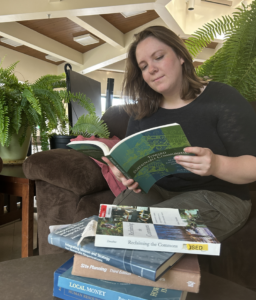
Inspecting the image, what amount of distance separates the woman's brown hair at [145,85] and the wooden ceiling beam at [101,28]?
3.41 metres

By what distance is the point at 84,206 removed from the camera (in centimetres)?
107

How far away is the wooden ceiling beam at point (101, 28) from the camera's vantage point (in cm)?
427

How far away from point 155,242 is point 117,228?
7 cm

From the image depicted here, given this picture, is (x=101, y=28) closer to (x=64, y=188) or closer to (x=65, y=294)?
(x=64, y=188)

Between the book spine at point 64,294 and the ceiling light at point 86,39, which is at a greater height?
the ceiling light at point 86,39

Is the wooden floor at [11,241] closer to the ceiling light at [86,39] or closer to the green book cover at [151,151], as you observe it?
the green book cover at [151,151]

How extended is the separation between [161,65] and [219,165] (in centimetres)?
46

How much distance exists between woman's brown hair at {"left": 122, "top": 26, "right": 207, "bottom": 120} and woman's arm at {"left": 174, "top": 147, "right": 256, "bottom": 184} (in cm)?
34

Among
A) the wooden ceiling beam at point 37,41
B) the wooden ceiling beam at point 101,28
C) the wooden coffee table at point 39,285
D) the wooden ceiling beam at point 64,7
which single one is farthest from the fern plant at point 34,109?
the wooden ceiling beam at point 37,41

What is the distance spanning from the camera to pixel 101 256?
386 millimetres

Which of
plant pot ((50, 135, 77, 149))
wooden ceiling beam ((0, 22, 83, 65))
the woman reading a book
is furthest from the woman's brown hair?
wooden ceiling beam ((0, 22, 83, 65))

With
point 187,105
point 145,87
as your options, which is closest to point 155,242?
point 187,105

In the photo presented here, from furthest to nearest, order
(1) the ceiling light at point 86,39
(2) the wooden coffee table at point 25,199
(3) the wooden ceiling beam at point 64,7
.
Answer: (1) the ceiling light at point 86,39 → (3) the wooden ceiling beam at point 64,7 → (2) the wooden coffee table at point 25,199

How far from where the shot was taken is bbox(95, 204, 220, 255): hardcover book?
38 cm
